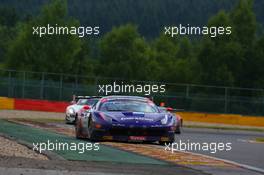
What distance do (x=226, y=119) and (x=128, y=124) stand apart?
3188 cm

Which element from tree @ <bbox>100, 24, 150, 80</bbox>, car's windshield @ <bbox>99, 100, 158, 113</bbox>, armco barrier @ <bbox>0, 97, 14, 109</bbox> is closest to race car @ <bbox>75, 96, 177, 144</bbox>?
car's windshield @ <bbox>99, 100, 158, 113</bbox>

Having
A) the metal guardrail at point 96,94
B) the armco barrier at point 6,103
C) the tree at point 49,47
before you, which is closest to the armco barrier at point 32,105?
the armco barrier at point 6,103

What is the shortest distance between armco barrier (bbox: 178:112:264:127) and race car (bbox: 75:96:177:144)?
29651 mm

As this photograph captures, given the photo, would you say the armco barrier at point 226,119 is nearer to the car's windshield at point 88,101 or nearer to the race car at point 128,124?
the car's windshield at point 88,101

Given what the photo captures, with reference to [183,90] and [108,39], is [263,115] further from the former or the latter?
[108,39]

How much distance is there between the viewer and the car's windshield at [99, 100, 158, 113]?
67.2ft

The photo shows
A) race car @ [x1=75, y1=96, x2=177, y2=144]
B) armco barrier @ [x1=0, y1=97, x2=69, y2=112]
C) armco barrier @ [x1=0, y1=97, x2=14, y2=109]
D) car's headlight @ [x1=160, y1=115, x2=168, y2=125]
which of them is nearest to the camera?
race car @ [x1=75, y1=96, x2=177, y2=144]

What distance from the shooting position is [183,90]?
59.6 m

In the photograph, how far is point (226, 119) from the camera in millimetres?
50875

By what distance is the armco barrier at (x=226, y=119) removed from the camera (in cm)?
5019

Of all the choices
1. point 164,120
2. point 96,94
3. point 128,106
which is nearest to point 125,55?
point 96,94

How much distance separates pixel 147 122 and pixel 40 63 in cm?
4913

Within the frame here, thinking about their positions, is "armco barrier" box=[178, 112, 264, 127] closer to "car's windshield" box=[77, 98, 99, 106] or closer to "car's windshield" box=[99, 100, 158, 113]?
"car's windshield" box=[77, 98, 99, 106]

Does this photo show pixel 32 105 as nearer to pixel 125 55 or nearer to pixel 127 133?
pixel 125 55
